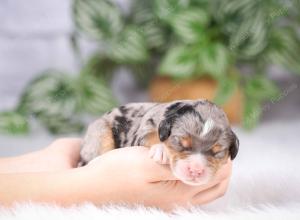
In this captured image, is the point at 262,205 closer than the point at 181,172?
Result: No

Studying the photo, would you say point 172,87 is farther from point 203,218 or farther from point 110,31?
point 203,218

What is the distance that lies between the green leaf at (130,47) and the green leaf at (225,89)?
0.35 meters

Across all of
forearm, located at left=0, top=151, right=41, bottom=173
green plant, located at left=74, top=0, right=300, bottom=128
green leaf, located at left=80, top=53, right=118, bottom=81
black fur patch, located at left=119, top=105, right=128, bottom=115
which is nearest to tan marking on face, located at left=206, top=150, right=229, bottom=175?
black fur patch, located at left=119, top=105, right=128, bottom=115

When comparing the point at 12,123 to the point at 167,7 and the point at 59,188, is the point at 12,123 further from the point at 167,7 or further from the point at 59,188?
the point at 59,188

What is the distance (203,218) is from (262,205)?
16 centimetres

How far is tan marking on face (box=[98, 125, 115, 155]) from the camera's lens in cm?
123

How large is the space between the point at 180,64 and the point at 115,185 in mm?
1202

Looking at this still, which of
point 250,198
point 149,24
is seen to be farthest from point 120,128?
point 149,24

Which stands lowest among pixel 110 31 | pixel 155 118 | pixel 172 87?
pixel 155 118

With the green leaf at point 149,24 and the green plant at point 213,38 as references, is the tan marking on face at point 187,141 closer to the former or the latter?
the green plant at point 213,38

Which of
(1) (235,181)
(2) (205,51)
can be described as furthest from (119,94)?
(1) (235,181)

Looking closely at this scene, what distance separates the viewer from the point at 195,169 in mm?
1046

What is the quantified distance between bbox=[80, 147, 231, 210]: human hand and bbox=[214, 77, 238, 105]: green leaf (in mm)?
1036

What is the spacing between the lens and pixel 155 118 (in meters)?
1.15
